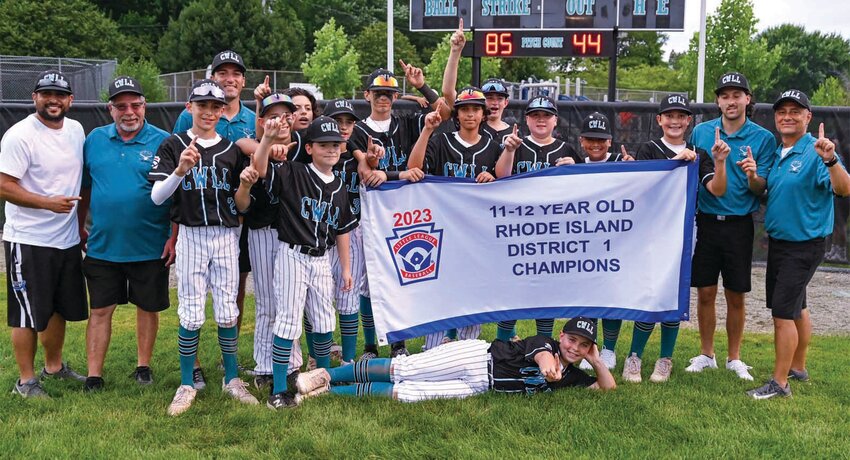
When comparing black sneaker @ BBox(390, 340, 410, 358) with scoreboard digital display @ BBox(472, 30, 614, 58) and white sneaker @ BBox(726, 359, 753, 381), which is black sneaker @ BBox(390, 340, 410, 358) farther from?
scoreboard digital display @ BBox(472, 30, 614, 58)

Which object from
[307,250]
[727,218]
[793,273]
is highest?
[727,218]

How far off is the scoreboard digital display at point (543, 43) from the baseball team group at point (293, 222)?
9.72 meters

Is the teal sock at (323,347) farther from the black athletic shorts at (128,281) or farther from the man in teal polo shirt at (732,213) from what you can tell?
the man in teal polo shirt at (732,213)

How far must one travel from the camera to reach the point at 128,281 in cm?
543

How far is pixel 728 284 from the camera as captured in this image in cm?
577

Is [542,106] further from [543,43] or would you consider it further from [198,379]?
[543,43]

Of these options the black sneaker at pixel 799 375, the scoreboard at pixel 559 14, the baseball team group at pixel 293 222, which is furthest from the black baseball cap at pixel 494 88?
the scoreboard at pixel 559 14

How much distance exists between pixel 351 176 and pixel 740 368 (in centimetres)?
325

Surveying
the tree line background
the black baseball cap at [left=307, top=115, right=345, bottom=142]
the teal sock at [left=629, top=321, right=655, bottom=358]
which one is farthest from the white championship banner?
the tree line background

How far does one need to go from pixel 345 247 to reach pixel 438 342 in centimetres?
111

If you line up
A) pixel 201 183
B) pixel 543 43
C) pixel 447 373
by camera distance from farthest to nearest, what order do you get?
pixel 543 43, pixel 447 373, pixel 201 183

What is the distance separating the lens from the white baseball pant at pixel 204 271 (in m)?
4.92

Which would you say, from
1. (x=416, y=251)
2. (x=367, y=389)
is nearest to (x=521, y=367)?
(x=367, y=389)

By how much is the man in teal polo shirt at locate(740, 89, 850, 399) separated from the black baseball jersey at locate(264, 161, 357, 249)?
9.45ft
